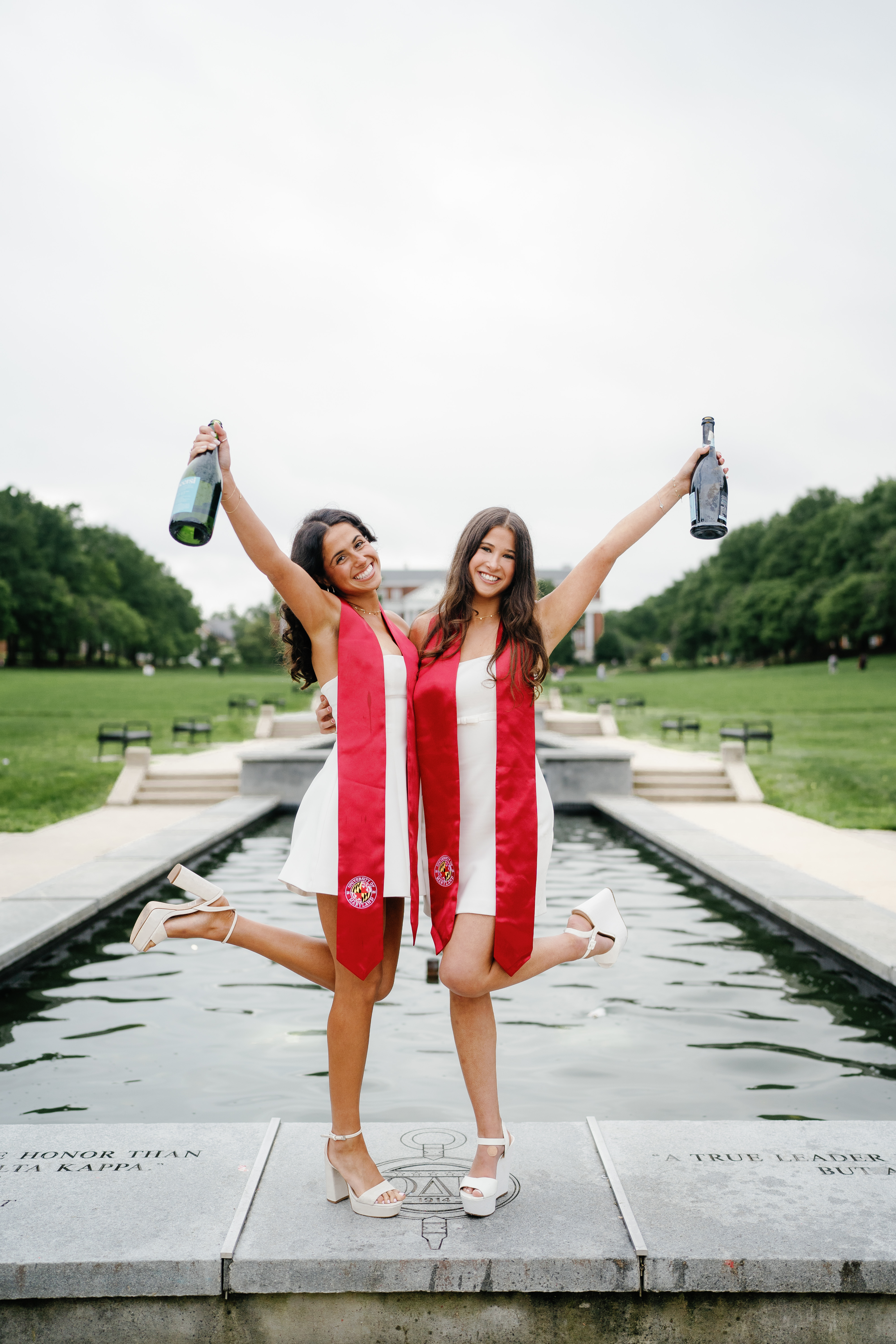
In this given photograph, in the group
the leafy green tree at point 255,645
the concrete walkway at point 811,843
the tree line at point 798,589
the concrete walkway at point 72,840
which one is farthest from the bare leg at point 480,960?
the leafy green tree at point 255,645

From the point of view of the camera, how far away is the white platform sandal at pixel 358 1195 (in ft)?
9.34

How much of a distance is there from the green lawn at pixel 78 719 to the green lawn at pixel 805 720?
33.9 ft

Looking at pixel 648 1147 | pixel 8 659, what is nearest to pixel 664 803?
pixel 648 1147

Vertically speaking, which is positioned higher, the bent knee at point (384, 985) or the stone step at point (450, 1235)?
the bent knee at point (384, 985)

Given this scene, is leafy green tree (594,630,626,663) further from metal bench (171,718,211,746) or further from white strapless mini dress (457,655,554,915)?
white strapless mini dress (457,655,554,915)

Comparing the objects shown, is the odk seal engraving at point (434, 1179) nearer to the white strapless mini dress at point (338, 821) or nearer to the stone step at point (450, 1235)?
the stone step at point (450, 1235)

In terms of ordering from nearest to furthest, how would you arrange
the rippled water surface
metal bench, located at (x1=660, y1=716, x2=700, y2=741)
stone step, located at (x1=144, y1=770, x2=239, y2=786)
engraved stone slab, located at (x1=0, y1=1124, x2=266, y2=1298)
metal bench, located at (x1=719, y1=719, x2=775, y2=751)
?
engraved stone slab, located at (x1=0, y1=1124, x2=266, y2=1298), the rippled water surface, stone step, located at (x1=144, y1=770, x2=239, y2=786), metal bench, located at (x1=719, y1=719, x2=775, y2=751), metal bench, located at (x1=660, y1=716, x2=700, y2=741)

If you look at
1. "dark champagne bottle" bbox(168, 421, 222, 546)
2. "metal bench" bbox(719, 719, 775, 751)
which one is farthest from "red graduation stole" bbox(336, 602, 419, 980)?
"metal bench" bbox(719, 719, 775, 751)

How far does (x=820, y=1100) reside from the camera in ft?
15.1

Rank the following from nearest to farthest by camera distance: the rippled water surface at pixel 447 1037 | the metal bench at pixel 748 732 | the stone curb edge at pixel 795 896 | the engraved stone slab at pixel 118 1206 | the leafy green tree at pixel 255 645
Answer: the engraved stone slab at pixel 118 1206 < the rippled water surface at pixel 447 1037 < the stone curb edge at pixel 795 896 < the metal bench at pixel 748 732 < the leafy green tree at pixel 255 645

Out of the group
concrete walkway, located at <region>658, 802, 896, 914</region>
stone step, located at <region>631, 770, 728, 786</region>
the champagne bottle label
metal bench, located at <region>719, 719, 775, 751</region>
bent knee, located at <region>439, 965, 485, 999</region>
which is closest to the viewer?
the champagne bottle label

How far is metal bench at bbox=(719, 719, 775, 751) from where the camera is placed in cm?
1983

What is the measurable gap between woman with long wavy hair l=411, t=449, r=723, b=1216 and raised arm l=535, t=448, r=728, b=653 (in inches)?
0.8

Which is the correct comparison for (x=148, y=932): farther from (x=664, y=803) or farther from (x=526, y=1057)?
(x=664, y=803)
